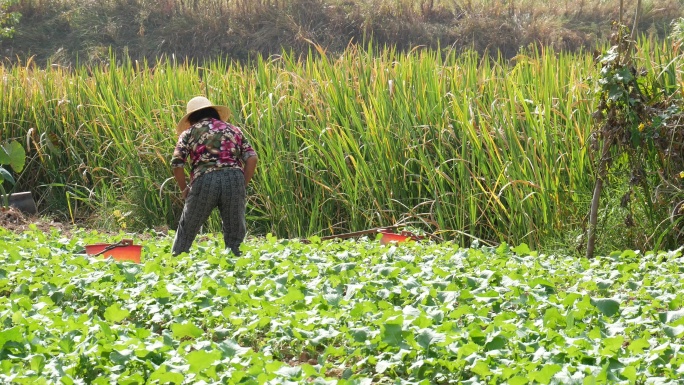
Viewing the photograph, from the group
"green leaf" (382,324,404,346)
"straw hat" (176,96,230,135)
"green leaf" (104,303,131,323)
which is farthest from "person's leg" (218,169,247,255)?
"green leaf" (382,324,404,346)

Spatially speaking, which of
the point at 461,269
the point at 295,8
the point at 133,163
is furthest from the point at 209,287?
the point at 295,8

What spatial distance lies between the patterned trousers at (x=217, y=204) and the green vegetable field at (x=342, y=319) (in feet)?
2.39

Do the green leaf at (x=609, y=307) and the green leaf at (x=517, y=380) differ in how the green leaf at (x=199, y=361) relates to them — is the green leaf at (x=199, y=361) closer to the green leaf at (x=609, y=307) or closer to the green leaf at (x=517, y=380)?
the green leaf at (x=517, y=380)

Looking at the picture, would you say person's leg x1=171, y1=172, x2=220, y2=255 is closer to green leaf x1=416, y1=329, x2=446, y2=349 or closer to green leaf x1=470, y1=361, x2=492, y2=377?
green leaf x1=416, y1=329, x2=446, y2=349

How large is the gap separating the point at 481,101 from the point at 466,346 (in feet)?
17.1

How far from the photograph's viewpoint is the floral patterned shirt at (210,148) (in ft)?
22.9

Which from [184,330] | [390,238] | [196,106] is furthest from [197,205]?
[184,330]

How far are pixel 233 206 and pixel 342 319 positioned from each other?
2986mm

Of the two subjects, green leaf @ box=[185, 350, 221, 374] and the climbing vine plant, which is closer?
green leaf @ box=[185, 350, 221, 374]

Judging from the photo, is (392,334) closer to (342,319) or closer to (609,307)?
(342,319)

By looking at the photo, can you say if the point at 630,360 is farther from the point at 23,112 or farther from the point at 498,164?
the point at 23,112

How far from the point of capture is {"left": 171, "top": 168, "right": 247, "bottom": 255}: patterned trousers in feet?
22.8

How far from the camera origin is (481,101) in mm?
8391

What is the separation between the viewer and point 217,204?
707 cm
